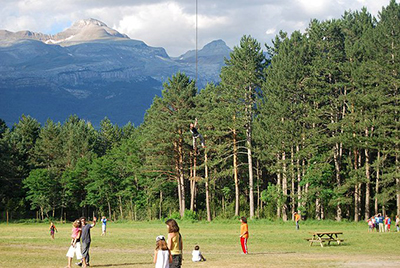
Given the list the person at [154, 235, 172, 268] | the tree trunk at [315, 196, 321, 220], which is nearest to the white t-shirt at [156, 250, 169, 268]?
the person at [154, 235, 172, 268]

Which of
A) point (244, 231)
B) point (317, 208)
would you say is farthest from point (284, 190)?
point (244, 231)

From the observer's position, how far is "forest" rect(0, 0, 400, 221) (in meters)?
54.9

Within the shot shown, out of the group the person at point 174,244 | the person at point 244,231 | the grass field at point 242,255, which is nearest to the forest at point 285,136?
the grass field at point 242,255

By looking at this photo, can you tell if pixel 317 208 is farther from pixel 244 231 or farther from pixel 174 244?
pixel 174 244

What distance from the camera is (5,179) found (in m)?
86.9

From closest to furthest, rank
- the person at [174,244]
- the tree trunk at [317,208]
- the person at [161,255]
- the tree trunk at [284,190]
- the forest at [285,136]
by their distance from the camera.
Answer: the person at [161,255] → the person at [174,244] → the forest at [285,136] → the tree trunk at [284,190] → the tree trunk at [317,208]

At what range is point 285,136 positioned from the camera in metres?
58.3

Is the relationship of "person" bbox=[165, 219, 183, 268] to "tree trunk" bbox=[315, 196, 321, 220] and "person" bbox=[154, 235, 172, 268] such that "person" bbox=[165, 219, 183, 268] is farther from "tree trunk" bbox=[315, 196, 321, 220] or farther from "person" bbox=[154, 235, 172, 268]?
"tree trunk" bbox=[315, 196, 321, 220]

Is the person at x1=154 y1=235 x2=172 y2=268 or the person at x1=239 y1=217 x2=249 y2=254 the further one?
the person at x1=239 y1=217 x2=249 y2=254

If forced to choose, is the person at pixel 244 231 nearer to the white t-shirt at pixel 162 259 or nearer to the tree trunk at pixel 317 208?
the white t-shirt at pixel 162 259

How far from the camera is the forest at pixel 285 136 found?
54875 mm

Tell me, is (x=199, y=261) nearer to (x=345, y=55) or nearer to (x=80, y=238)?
(x=80, y=238)

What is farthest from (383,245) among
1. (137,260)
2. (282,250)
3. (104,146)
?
(104,146)

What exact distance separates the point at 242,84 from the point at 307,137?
997 cm
